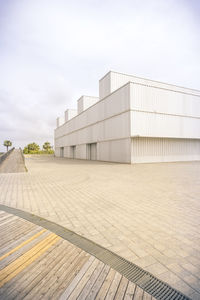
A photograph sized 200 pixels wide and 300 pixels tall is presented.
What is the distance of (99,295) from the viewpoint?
1453 mm

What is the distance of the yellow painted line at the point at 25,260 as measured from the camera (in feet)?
5.62

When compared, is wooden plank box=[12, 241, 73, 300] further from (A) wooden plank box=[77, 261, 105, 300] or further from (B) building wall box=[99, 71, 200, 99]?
(B) building wall box=[99, 71, 200, 99]

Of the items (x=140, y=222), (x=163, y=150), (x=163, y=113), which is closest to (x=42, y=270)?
(x=140, y=222)

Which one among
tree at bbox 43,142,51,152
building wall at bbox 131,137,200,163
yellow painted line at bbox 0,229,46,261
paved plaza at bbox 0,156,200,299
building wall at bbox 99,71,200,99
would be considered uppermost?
building wall at bbox 99,71,200,99

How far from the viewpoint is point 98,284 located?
1578 millimetres

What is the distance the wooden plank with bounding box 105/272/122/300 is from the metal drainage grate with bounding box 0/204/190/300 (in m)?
0.07

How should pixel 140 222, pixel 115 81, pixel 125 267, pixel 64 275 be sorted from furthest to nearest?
pixel 115 81
pixel 140 222
pixel 125 267
pixel 64 275

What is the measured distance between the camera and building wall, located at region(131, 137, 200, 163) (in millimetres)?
16922

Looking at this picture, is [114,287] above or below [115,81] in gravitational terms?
below

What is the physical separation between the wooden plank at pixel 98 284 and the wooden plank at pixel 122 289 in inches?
7.6

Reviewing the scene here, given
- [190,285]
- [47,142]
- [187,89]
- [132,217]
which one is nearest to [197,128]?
[187,89]

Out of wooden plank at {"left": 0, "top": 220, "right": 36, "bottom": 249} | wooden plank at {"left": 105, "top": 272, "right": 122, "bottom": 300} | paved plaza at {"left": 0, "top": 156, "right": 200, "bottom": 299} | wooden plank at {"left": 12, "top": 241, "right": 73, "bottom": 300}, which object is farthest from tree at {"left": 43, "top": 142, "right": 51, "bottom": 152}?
wooden plank at {"left": 105, "top": 272, "right": 122, "bottom": 300}

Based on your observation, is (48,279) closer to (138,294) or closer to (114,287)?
(114,287)

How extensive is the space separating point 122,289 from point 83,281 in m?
0.42
